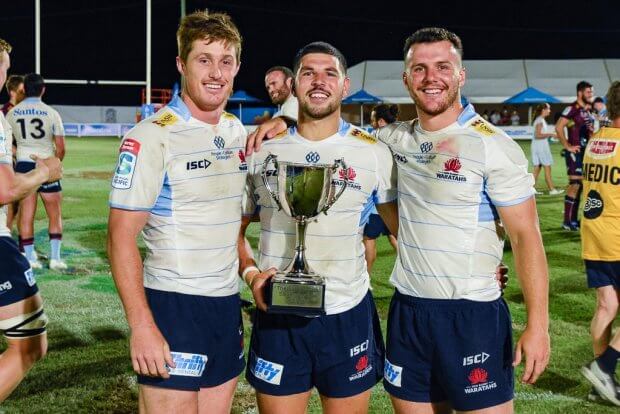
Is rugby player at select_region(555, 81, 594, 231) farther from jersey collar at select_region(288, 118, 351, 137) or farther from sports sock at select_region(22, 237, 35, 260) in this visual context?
jersey collar at select_region(288, 118, 351, 137)

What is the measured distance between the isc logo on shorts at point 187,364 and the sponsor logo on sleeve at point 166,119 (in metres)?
0.94

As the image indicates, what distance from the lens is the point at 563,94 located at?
40.8m

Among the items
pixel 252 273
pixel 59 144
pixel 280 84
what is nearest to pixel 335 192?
pixel 252 273

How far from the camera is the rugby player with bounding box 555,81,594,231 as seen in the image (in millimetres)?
11234

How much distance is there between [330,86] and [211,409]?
149 cm

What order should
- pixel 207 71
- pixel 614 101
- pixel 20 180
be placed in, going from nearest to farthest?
pixel 207 71
pixel 20 180
pixel 614 101

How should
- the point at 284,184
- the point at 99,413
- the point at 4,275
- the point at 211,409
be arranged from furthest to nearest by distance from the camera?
the point at 99,413, the point at 4,275, the point at 211,409, the point at 284,184

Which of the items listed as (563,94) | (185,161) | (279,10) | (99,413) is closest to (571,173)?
(99,413)

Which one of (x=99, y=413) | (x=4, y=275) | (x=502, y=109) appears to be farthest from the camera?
(x=502, y=109)

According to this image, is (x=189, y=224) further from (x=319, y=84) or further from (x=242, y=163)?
(x=319, y=84)

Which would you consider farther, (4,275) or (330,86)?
(4,275)

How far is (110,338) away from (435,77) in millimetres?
4114

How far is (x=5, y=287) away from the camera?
4.10 metres

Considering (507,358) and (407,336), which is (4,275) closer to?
(407,336)
